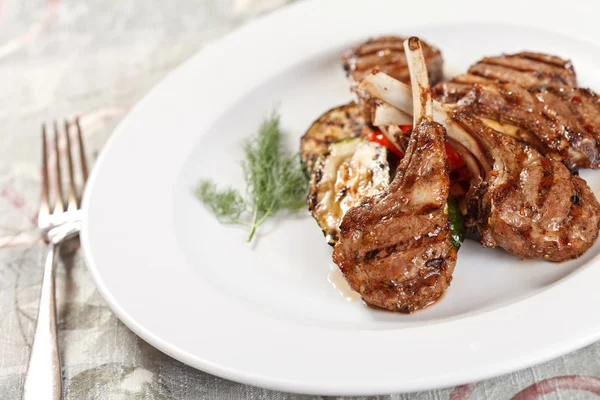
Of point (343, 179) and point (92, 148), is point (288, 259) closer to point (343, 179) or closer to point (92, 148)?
point (343, 179)

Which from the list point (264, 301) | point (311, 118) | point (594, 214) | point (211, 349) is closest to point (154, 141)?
point (311, 118)

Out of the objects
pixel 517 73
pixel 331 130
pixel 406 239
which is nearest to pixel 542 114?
pixel 517 73

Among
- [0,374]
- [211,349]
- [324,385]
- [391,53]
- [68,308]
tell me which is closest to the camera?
[324,385]

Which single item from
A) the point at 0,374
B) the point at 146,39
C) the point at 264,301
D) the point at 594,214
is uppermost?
the point at 146,39

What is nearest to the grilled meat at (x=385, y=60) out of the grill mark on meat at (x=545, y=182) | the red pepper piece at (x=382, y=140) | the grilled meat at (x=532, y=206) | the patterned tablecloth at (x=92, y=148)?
the red pepper piece at (x=382, y=140)

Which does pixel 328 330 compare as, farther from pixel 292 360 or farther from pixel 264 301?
pixel 264 301

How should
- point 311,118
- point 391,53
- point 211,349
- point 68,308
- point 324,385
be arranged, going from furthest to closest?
point 311,118
point 391,53
point 68,308
point 211,349
point 324,385

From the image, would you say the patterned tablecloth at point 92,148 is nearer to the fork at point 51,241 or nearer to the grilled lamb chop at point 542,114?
the fork at point 51,241
